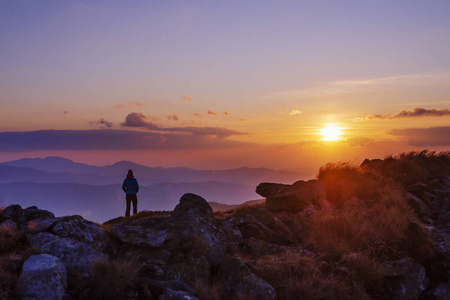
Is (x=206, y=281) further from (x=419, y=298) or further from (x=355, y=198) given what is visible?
(x=355, y=198)

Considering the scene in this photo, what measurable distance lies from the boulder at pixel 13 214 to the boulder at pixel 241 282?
5.80 metres

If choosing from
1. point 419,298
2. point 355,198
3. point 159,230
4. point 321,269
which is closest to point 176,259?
point 159,230

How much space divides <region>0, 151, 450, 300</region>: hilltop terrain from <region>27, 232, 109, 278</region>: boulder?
0.08ft

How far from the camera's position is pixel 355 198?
17969mm

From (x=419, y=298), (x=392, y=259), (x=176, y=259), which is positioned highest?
(x=176, y=259)

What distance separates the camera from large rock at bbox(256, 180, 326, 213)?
Answer: 1677 centimetres

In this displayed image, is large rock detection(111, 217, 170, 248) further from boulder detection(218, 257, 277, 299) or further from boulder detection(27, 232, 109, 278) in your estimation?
boulder detection(218, 257, 277, 299)

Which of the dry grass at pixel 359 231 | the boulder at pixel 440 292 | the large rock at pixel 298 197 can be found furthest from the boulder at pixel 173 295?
the large rock at pixel 298 197

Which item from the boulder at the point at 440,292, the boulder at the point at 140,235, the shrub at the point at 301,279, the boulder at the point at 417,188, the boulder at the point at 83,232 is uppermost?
the boulder at the point at 83,232

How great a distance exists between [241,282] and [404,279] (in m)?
5.58

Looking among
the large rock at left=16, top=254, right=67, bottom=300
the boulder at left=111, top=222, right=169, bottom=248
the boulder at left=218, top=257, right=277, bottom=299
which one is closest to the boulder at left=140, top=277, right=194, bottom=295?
the boulder at left=218, top=257, right=277, bottom=299

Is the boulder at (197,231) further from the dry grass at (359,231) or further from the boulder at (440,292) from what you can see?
the boulder at (440,292)

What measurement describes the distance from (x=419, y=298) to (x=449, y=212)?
7.56 m

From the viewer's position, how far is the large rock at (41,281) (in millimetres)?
7359
